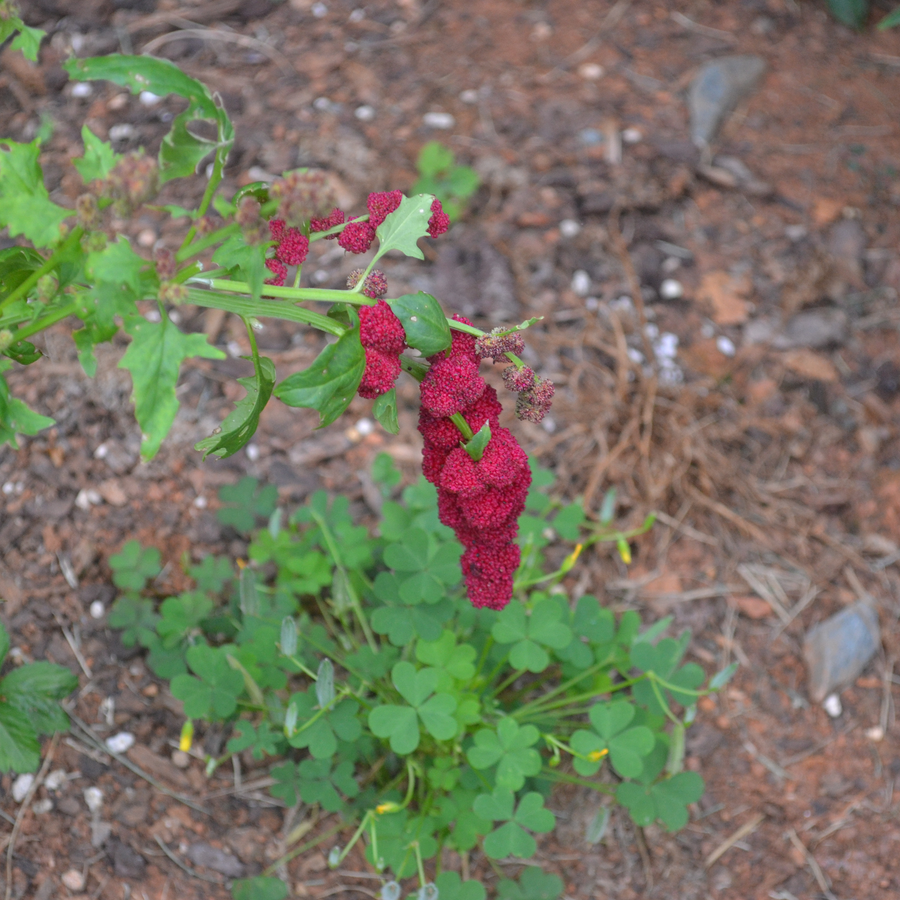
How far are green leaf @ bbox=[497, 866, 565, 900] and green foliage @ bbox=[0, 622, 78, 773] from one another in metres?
0.96

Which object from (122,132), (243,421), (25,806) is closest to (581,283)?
(122,132)

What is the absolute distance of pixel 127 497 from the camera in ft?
7.91

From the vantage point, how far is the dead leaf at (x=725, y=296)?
3037 mm

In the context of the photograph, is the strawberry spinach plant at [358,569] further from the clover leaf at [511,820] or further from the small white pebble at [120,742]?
the small white pebble at [120,742]

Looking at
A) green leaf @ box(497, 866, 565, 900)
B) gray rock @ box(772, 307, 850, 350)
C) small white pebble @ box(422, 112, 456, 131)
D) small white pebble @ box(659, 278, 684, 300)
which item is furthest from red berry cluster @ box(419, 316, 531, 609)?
small white pebble @ box(422, 112, 456, 131)

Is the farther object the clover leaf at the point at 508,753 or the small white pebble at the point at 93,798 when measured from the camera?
the small white pebble at the point at 93,798

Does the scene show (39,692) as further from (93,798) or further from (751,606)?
(751,606)

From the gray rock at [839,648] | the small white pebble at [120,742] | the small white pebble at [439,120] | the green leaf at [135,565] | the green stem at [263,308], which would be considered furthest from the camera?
the small white pebble at [439,120]

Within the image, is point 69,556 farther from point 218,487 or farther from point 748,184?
point 748,184

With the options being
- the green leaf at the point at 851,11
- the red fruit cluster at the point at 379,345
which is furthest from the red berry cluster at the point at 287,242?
the green leaf at the point at 851,11

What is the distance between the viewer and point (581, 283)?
3.02 meters

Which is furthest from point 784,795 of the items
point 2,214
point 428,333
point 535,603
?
point 2,214

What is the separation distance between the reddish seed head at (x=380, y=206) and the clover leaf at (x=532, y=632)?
853 millimetres

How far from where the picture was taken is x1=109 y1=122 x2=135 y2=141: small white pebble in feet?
9.93
